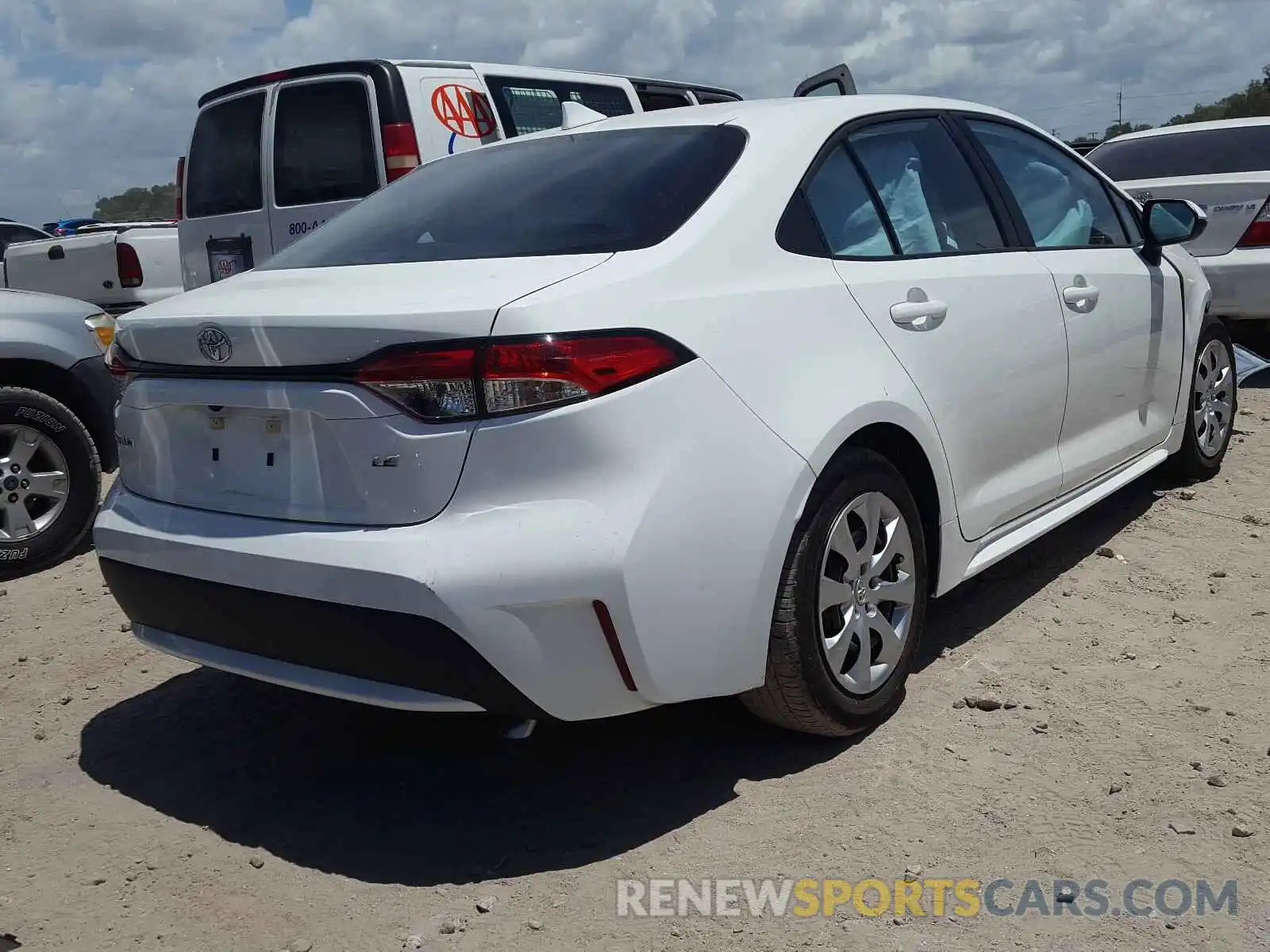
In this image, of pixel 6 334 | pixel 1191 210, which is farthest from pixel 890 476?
pixel 6 334

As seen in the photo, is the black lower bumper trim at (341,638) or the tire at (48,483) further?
the tire at (48,483)

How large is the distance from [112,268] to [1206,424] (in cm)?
897

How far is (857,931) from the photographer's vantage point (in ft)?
8.11

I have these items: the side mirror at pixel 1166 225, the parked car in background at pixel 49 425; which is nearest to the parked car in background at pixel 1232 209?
the side mirror at pixel 1166 225

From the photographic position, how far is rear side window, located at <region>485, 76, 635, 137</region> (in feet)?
26.3

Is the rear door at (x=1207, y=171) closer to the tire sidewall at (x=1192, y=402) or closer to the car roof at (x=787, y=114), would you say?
the tire sidewall at (x=1192, y=402)

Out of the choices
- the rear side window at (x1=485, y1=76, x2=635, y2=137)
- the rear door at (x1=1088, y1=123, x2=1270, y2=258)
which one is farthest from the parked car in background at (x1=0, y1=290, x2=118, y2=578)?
the rear door at (x1=1088, y1=123, x2=1270, y2=258)

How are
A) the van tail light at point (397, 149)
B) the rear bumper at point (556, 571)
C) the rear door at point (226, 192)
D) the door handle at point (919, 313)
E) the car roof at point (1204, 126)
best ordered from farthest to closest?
1. the car roof at point (1204, 126)
2. the rear door at point (226, 192)
3. the van tail light at point (397, 149)
4. the door handle at point (919, 313)
5. the rear bumper at point (556, 571)

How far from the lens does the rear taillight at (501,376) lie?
2510mm

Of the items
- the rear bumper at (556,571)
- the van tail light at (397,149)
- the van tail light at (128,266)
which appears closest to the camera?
the rear bumper at (556,571)

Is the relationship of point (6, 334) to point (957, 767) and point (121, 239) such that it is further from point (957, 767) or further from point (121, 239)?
point (121, 239)

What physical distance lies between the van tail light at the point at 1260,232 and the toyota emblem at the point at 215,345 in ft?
21.7

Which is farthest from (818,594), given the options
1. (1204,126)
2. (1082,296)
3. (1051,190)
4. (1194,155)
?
(1204,126)

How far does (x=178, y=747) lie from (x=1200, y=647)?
300 cm
